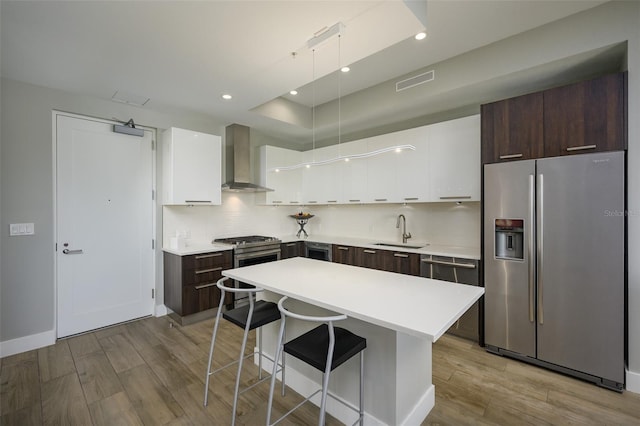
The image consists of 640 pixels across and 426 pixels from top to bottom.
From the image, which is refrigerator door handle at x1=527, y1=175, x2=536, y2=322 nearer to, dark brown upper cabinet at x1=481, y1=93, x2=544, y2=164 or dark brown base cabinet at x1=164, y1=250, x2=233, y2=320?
dark brown upper cabinet at x1=481, y1=93, x2=544, y2=164

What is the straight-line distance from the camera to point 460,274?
9.75 feet

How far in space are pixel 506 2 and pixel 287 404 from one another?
3370mm

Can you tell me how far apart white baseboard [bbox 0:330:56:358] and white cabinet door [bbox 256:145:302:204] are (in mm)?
2983

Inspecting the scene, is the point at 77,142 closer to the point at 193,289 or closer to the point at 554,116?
the point at 193,289

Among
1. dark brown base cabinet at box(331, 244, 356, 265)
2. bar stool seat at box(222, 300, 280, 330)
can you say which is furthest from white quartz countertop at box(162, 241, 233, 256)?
bar stool seat at box(222, 300, 280, 330)

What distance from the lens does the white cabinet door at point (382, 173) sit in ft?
12.5

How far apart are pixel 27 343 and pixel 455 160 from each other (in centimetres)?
488

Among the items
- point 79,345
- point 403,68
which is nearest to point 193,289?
point 79,345

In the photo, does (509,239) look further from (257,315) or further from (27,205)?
(27,205)

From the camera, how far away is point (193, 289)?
3453mm

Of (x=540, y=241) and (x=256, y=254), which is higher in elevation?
(x=540, y=241)

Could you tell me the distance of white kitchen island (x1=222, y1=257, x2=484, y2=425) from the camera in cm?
143

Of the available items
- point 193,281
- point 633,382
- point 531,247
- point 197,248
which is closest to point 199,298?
point 193,281

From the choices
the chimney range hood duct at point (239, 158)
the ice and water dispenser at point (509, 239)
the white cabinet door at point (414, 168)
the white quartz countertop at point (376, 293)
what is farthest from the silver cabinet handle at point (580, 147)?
the chimney range hood duct at point (239, 158)
